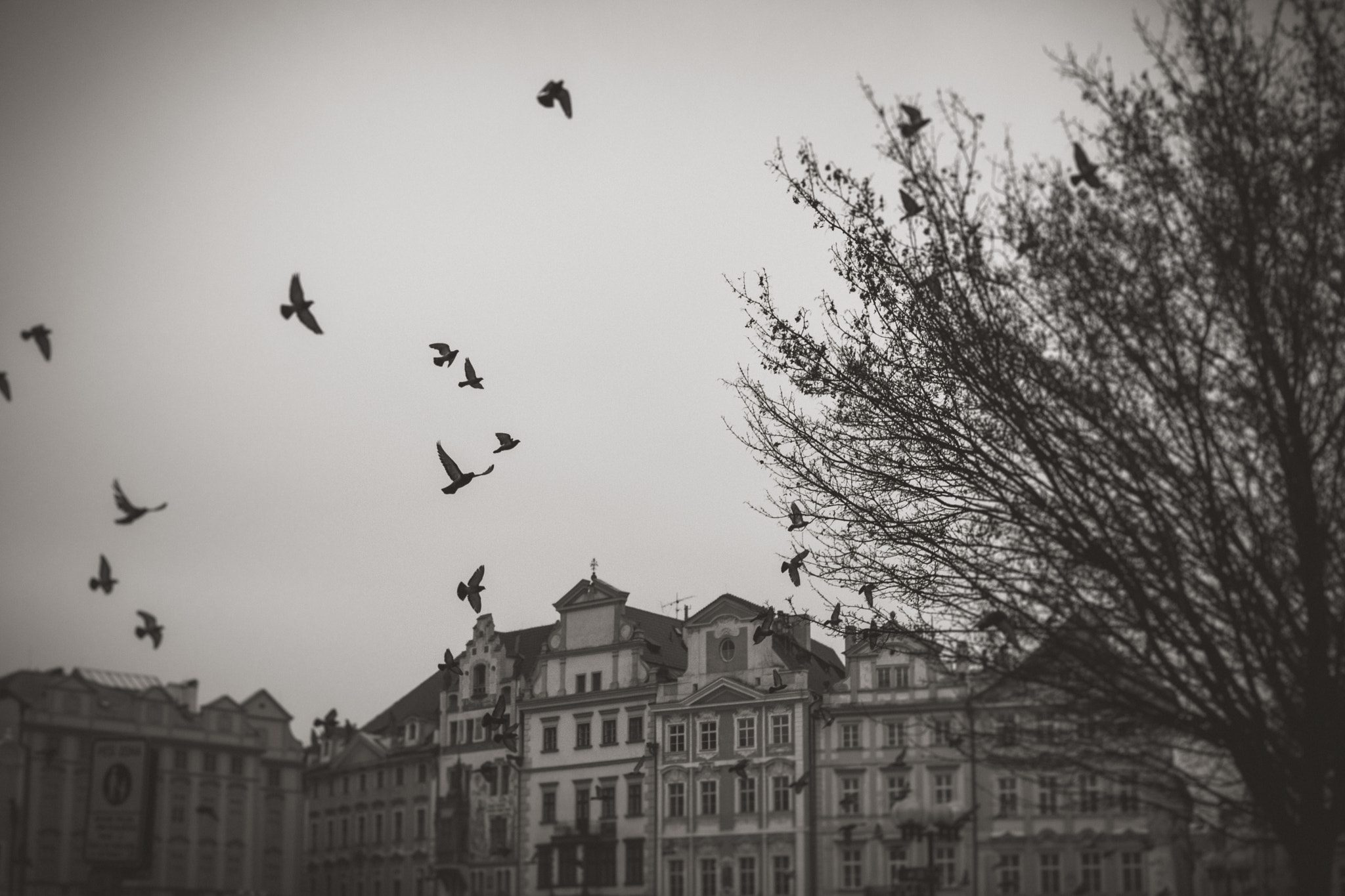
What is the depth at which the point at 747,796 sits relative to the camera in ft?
164

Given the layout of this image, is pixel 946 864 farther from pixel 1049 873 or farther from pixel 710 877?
pixel 710 877

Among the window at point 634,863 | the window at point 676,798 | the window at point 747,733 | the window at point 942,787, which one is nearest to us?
the window at point 942,787

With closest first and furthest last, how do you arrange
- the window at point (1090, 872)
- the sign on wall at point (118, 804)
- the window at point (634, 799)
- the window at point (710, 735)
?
the sign on wall at point (118, 804), the window at point (1090, 872), the window at point (710, 735), the window at point (634, 799)

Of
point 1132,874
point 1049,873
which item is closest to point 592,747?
point 1049,873

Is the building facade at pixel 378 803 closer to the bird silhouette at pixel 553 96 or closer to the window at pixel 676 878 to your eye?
the window at pixel 676 878

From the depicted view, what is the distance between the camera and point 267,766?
6359 cm

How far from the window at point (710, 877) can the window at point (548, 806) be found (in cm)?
690

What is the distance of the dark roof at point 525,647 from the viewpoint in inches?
2272

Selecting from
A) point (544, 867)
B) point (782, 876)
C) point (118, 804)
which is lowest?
point (544, 867)

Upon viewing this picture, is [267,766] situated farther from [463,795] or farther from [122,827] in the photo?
[122,827]

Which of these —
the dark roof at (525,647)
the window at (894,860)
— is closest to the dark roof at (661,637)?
the dark roof at (525,647)

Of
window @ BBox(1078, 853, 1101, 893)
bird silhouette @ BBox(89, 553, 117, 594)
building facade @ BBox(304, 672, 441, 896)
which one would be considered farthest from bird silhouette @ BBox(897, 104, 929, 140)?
building facade @ BBox(304, 672, 441, 896)

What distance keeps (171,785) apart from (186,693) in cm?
383

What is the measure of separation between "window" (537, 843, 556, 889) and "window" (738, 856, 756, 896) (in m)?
7.82
